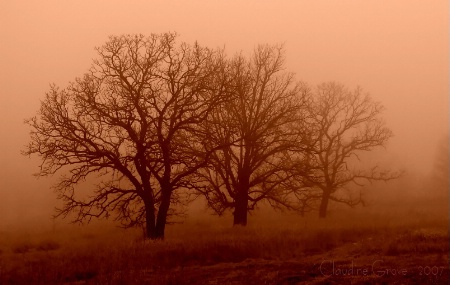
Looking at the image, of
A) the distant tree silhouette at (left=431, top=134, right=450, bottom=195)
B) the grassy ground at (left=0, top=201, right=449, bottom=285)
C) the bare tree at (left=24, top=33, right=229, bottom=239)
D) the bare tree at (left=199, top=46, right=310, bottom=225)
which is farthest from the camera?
the distant tree silhouette at (left=431, top=134, right=450, bottom=195)

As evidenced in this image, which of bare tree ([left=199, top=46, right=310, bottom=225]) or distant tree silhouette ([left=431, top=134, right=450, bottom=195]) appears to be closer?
bare tree ([left=199, top=46, right=310, bottom=225])

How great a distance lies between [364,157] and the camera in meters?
73.8

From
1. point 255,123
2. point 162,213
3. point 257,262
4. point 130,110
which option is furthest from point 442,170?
point 257,262

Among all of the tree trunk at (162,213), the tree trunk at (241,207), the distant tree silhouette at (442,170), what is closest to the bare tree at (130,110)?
the tree trunk at (162,213)

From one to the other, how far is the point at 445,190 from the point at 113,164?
Answer: 157ft

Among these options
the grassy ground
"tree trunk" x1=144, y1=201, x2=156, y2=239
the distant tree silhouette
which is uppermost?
the distant tree silhouette

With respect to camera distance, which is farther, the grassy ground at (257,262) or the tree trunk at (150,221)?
the tree trunk at (150,221)

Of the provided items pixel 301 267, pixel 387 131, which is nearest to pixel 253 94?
pixel 387 131

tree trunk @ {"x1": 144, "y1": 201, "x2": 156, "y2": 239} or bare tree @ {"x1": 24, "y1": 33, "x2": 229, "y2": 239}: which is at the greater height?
bare tree @ {"x1": 24, "y1": 33, "x2": 229, "y2": 239}

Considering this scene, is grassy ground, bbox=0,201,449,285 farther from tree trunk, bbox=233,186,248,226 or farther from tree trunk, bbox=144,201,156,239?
tree trunk, bbox=233,186,248,226

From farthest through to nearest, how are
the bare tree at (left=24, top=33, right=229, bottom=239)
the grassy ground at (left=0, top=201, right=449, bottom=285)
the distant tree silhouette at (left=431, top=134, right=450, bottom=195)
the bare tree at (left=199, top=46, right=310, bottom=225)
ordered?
1. the distant tree silhouette at (left=431, top=134, right=450, bottom=195)
2. the bare tree at (left=199, top=46, right=310, bottom=225)
3. the bare tree at (left=24, top=33, right=229, bottom=239)
4. the grassy ground at (left=0, top=201, right=449, bottom=285)

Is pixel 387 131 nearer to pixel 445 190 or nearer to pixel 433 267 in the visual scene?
pixel 433 267

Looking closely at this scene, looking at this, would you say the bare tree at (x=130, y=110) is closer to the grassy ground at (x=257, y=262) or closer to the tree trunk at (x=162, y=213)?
the tree trunk at (x=162, y=213)

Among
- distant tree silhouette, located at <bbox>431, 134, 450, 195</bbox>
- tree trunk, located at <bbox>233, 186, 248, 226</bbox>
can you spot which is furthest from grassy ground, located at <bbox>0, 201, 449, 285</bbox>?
distant tree silhouette, located at <bbox>431, 134, 450, 195</bbox>
